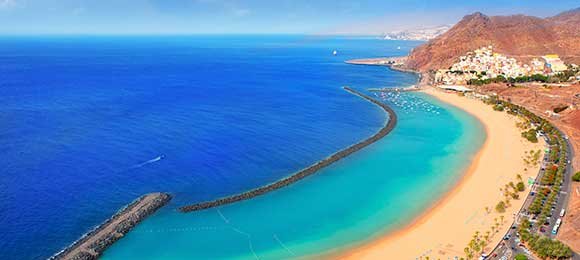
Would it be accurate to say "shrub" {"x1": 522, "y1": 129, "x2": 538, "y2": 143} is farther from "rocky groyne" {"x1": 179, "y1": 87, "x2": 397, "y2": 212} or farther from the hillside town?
the hillside town

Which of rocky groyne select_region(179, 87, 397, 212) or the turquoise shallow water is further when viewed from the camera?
rocky groyne select_region(179, 87, 397, 212)

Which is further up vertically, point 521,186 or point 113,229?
point 521,186

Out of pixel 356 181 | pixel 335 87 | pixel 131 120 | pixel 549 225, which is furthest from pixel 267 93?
pixel 549 225

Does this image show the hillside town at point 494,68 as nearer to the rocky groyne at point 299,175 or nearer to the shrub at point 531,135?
the shrub at point 531,135

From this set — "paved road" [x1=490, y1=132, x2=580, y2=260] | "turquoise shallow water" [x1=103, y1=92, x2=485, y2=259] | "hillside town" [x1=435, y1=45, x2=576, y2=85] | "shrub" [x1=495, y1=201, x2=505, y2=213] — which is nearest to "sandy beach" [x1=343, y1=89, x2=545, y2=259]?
"shrub" [x1=495, y1=201, x2=505, y2=213]

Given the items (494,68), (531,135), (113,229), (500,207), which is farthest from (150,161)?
(494,68)

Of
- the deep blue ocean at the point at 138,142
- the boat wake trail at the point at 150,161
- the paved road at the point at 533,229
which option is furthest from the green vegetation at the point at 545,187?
the boat wake trail at the point at 150,161

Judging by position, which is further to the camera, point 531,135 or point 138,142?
point 531,135

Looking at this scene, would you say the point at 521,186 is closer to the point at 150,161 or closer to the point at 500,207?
the point at 500,207
